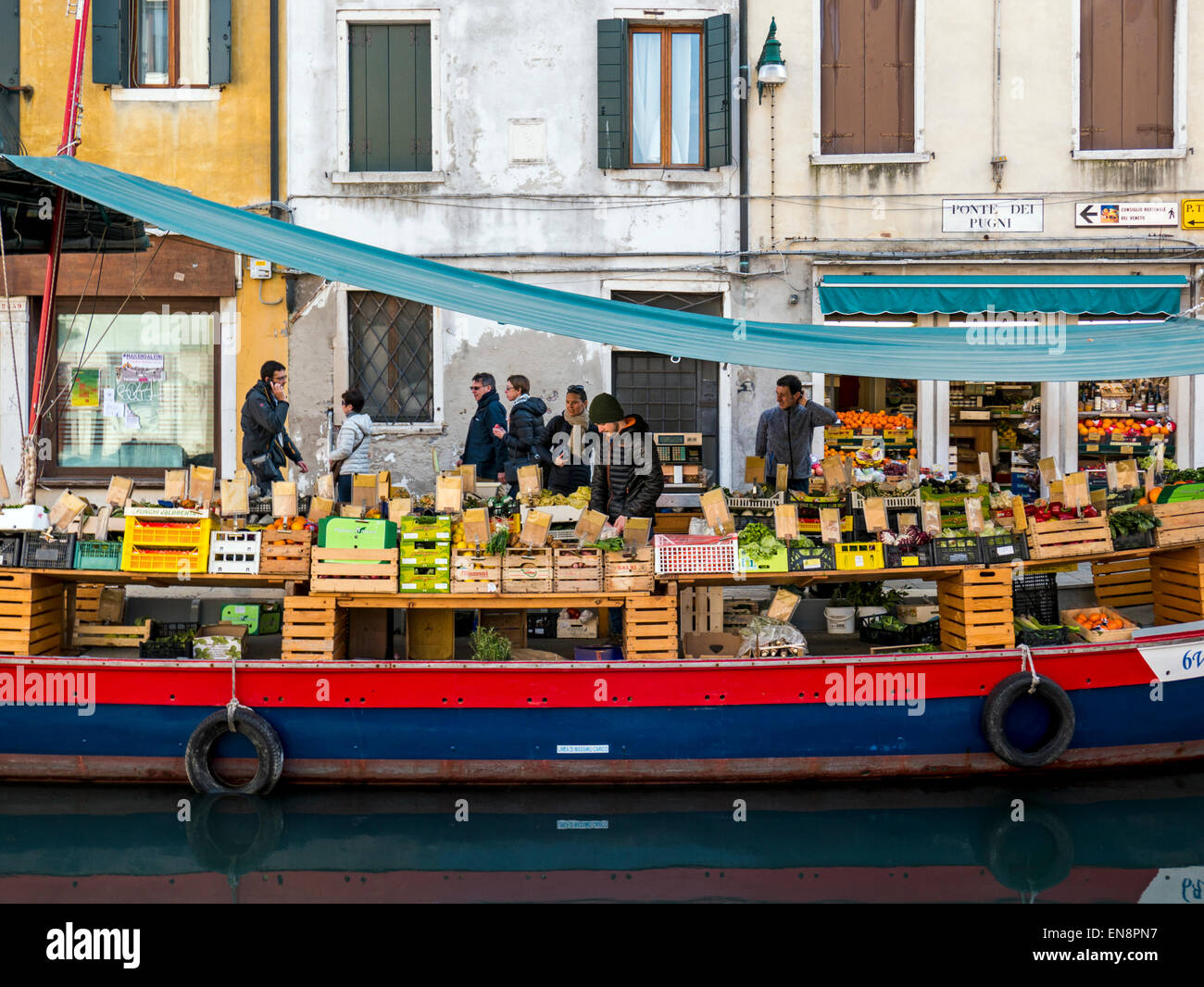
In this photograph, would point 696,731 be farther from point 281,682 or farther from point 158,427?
point 158,427

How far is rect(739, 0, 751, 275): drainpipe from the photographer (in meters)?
12.9

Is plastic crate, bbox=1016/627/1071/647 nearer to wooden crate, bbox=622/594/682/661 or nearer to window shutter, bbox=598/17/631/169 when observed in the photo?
wooden crate, bbox=622/594/682/661

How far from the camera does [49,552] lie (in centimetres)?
755

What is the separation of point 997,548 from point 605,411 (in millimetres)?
2754

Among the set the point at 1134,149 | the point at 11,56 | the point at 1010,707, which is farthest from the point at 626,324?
the point at 11,56

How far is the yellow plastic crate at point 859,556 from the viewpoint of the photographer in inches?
299

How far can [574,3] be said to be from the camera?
1286 centimetres

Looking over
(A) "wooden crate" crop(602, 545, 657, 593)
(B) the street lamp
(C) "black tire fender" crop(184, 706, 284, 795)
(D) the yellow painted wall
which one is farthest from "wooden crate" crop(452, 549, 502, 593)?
(B) the street lamp

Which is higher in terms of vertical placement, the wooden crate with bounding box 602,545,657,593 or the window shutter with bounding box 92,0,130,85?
the window shutter with bounding box 92,0,130,85

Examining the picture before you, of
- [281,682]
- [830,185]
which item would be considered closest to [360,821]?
[281,682]

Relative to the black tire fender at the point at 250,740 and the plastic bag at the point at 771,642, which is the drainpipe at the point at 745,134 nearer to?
the plastic bag at the point at 771,642

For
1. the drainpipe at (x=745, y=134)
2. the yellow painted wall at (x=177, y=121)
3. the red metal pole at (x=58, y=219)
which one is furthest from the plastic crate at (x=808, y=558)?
the yellow painted wall at (x=177, y=121)

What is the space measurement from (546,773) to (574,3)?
9021mm

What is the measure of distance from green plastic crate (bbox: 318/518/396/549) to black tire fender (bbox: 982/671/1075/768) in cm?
386
